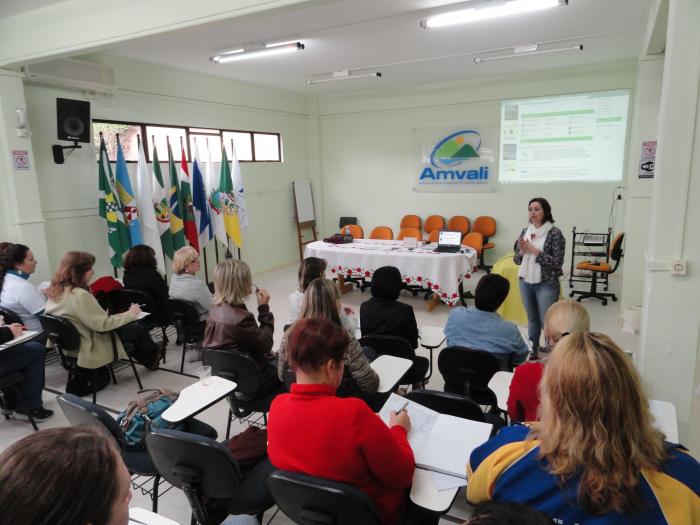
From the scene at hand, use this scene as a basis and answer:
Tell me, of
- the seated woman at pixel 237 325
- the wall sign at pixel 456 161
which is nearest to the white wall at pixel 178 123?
the wall sign at pixel 456 161

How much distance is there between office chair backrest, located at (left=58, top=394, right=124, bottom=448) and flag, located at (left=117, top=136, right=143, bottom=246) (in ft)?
12.2

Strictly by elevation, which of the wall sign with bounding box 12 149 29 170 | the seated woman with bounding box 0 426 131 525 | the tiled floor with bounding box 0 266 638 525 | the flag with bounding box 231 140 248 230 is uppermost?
the wall sign with bounding box 12 149 29 170

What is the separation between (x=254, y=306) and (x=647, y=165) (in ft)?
14.8

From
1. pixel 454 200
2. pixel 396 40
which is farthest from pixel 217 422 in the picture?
pixel 454 200

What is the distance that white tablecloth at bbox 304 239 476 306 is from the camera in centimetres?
501

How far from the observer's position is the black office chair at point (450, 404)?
71.8 inches

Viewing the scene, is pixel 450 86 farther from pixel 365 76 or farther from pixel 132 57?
pixel 132 57

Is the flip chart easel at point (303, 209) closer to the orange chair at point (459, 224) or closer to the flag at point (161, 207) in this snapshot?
the orange chair at point (459, 224)

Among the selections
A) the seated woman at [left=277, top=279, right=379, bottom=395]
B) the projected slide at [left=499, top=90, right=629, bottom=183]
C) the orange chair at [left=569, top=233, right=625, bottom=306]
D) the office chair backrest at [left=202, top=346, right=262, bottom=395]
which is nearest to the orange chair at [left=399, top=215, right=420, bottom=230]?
the projected slide at [left=499, top=90, right=629, bottom=183]

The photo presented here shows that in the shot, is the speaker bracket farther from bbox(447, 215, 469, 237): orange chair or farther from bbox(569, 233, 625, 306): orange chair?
bbox(569, 233, 625, 306): orange chair

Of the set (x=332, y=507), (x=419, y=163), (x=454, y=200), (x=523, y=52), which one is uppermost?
(x=523, y=52)

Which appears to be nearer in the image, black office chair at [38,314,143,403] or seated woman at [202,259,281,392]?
seated woman at [202,259,281,392]

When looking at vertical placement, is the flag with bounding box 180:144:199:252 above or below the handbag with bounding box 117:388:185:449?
above

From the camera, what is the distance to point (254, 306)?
18.3 feet
